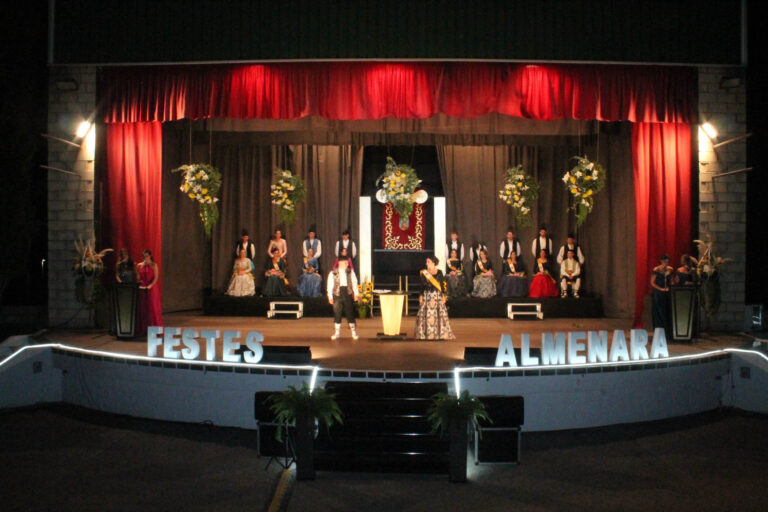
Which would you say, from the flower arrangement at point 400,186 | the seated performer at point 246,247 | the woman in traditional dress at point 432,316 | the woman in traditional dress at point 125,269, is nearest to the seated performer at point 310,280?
the seated performer at point 246,247

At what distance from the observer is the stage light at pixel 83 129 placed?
466 inches

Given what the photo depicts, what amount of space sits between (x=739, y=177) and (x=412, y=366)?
6.24 metres

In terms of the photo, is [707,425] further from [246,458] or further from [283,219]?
[283,219]

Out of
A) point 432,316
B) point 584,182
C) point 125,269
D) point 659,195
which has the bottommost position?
point 432,316

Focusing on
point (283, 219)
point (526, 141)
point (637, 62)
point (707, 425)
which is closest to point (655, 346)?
point (707, 425)

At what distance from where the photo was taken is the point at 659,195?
11609 mm

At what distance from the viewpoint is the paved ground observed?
597 cm

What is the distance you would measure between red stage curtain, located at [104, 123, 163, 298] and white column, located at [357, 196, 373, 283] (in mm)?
5100

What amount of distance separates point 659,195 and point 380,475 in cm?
682

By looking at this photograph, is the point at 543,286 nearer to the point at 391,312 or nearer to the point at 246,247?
the point at 391,312

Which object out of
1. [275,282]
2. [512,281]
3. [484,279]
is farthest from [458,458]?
[275,282]

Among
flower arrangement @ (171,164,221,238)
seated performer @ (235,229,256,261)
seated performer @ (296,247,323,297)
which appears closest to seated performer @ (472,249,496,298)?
seated performer @ (296,247,323,297)

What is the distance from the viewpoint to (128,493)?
6.16m

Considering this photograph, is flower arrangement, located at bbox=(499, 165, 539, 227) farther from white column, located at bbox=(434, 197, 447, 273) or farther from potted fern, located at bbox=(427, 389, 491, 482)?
potted fern, located at bbox=(427, 389, 491, 482)
